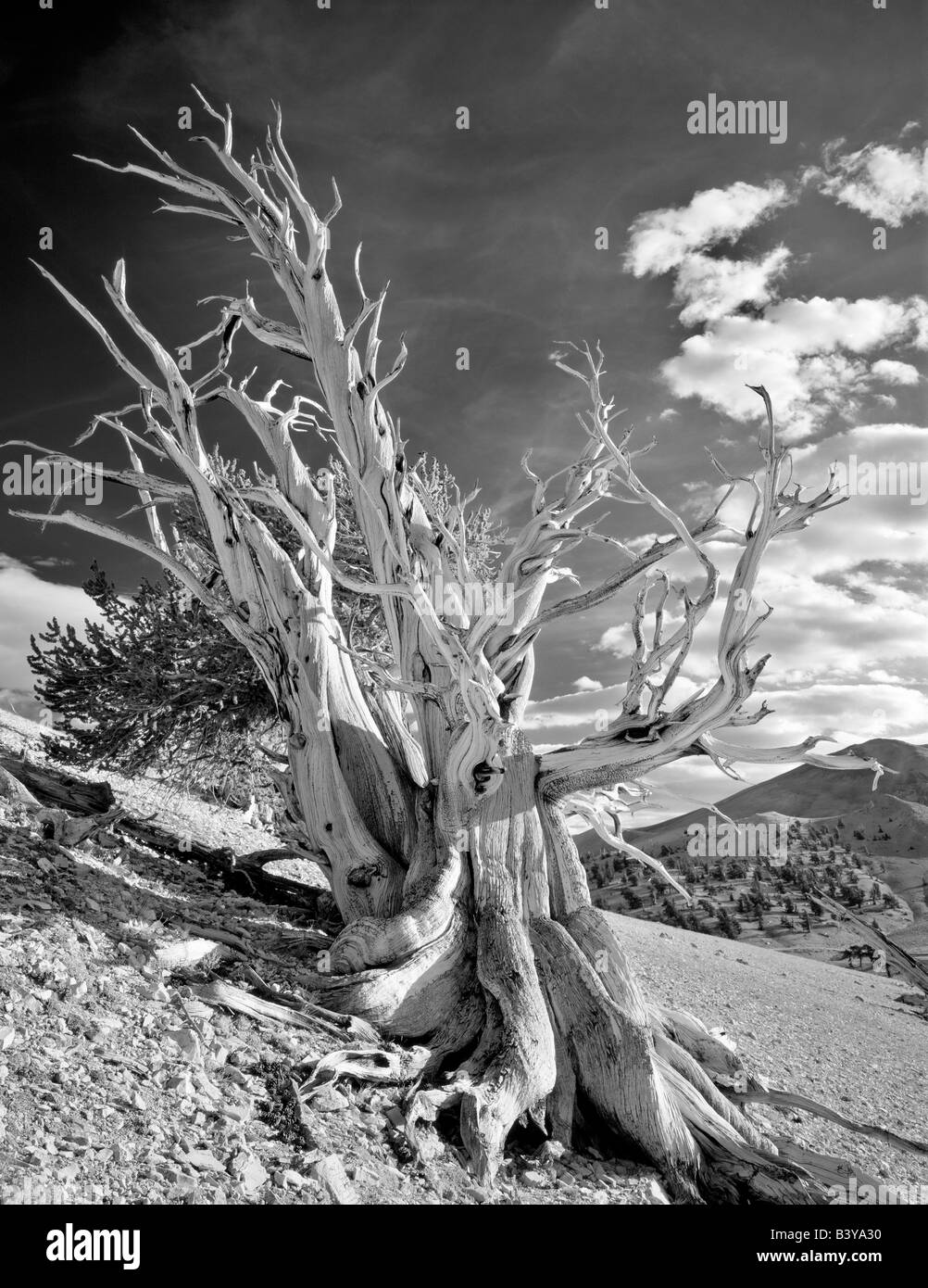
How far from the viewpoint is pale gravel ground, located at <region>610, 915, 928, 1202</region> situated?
14.8 feet

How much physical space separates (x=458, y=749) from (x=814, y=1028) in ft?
14.3

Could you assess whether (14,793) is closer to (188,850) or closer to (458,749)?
(188,850)

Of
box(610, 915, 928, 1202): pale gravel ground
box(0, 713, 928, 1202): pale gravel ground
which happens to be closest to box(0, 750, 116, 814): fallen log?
box(0, 713, 928, 1202): pale gravel ground

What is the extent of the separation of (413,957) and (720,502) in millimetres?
3206

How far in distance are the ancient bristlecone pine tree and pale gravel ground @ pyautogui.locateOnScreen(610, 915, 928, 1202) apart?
2.96ft

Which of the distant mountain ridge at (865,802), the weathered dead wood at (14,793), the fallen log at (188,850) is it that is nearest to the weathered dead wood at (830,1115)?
the fallen log at (188,850)

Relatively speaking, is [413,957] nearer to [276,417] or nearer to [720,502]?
[720,502]

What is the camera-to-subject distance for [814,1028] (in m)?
6.65

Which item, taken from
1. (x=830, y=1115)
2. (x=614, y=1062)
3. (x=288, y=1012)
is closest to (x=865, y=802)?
(x=830, y=1115)

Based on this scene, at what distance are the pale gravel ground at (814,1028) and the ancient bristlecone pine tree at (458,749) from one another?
0.90m

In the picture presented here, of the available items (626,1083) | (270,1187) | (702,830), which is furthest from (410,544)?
(270,1187)

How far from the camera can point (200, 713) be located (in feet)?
26.3

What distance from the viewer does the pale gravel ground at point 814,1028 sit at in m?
4.52

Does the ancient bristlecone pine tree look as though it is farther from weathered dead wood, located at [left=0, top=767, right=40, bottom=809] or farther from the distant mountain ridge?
the distant mountain ridge
